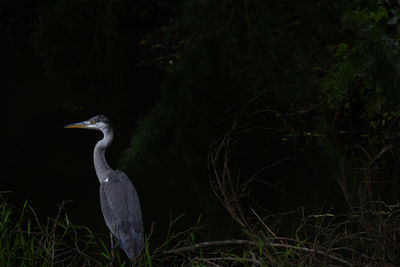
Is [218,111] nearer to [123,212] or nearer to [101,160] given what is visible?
[101,160]

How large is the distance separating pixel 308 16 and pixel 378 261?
4.14 m

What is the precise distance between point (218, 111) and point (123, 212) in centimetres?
374

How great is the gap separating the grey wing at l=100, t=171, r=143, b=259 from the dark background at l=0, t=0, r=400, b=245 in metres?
0.76

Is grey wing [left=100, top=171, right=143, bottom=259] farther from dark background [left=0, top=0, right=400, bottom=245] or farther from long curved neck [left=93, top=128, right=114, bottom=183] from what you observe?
dark background [left=0, top=0, right=400, bottom=245]

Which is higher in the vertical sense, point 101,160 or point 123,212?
point 101,160

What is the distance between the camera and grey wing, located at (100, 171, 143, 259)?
393cm

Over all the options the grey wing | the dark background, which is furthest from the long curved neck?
the dark background

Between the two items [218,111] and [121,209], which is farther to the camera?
[218,111]

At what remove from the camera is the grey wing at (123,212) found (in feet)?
12.9

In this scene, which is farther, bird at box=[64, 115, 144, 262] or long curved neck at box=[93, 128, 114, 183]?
long curved neck at box=[93, 128, 114, 183]

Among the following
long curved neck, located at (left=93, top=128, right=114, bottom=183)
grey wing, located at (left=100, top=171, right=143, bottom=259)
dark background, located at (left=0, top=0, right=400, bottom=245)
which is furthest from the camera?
dark background, located at (left=0, top=0, right=400, bottom=245)

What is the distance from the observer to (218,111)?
25.3 feet

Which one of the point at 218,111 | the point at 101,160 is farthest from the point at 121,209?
the point at 218,111

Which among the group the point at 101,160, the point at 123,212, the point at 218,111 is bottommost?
the point at 218,111
